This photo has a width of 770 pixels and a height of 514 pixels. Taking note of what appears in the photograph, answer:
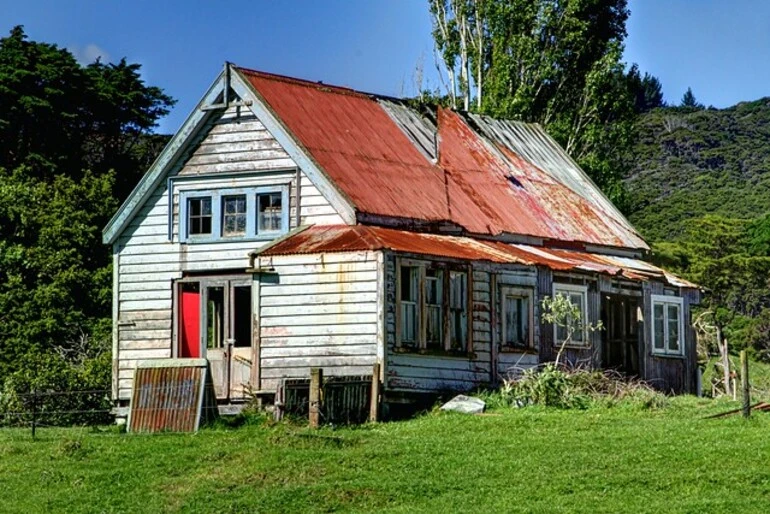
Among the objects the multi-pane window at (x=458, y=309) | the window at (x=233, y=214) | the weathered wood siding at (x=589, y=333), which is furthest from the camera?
Result: the weathered wood siding at (x=589, y=333)

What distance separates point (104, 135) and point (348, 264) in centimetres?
2741

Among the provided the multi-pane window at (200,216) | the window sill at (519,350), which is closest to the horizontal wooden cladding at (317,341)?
the multi-pane window at (200,216)

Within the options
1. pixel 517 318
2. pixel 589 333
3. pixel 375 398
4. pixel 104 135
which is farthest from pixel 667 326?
pixel 104 135

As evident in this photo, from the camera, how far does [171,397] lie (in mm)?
33562

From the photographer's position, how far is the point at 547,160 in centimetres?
4706

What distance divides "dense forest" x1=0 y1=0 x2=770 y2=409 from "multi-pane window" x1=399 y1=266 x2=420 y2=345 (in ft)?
32.3

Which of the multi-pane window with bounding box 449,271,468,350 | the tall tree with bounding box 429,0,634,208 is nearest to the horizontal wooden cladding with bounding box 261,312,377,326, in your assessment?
the multi-pane window with bounding box 449,271,468,350

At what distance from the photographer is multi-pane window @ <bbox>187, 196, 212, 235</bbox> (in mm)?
38531

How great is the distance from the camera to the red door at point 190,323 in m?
38.3

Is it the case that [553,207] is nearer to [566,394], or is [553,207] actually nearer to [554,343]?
[554,343]

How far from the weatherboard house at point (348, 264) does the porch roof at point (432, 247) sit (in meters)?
0.07

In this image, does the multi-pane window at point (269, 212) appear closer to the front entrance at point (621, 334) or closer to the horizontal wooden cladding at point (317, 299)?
the horizontal wooden cladding at point (317, 299)

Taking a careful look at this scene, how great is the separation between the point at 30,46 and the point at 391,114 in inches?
840

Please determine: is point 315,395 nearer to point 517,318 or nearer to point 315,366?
point 315,366
